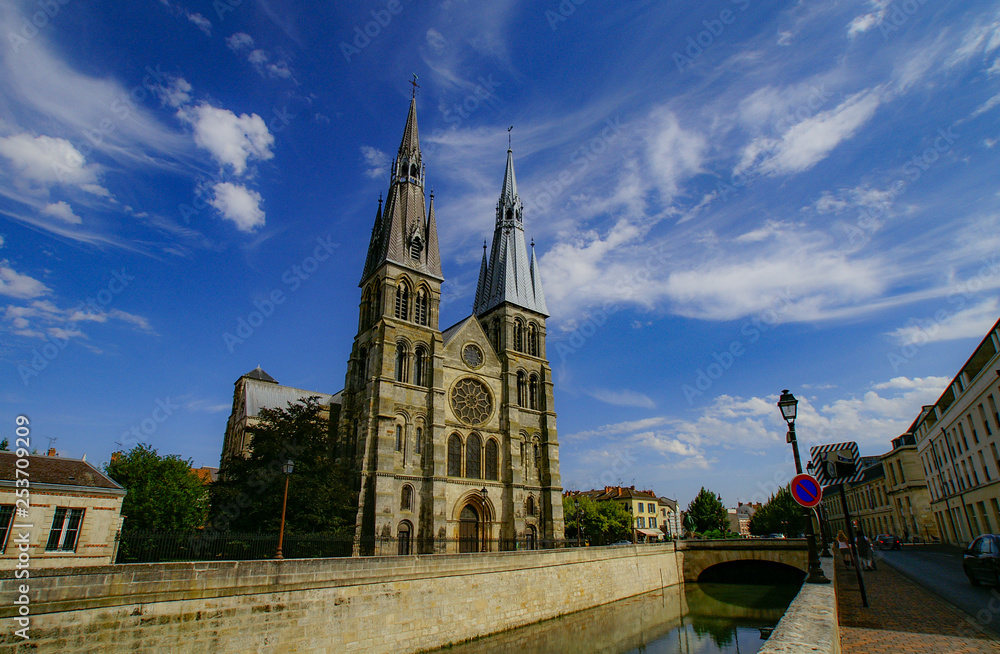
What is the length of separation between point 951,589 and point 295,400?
1967 inches

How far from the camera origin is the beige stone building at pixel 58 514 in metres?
17.3

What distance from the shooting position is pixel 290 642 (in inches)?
581

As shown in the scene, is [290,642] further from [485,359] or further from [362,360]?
[485,359]

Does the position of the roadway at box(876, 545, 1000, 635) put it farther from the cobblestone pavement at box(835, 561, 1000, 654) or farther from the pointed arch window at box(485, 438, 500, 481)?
the pointed arch window at box(485, 438, 500, 481)

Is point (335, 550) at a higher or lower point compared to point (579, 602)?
higher

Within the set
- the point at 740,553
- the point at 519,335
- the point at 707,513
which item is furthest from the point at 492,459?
the point at 707,513

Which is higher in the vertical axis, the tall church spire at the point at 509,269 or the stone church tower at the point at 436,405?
the tall church spire at the point at 509,269

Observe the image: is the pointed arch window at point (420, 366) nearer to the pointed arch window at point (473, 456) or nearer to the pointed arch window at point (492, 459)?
the pointed arch window at point (473, 456)

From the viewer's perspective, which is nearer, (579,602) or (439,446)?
(579,602)

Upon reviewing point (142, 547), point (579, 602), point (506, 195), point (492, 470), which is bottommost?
point (579, 602)

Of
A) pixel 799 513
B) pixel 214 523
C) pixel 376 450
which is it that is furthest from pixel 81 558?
pixel 799 513

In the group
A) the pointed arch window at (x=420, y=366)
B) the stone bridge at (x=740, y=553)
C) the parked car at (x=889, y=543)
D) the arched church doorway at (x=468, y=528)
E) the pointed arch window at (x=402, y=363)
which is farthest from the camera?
the pointed arch window at (x=420, y=366)

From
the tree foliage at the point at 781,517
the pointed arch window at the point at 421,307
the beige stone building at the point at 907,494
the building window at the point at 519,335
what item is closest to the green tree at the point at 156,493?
the pointed arch window at the point at 421,307

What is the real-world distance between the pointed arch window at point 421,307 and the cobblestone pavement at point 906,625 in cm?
2936
